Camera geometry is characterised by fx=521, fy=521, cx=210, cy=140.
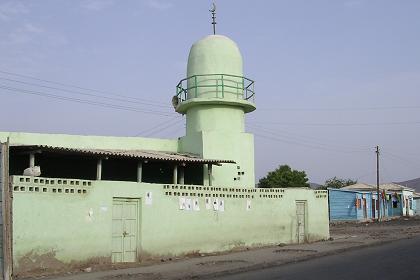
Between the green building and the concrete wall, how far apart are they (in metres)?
0.03

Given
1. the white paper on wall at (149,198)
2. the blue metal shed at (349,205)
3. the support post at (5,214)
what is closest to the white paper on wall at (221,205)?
the white paper on wall at (149,198)

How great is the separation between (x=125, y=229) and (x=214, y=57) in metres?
10.7

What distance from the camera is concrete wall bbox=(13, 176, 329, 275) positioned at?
13.3 metres

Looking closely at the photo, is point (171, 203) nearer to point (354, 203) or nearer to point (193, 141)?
point (193, 141)

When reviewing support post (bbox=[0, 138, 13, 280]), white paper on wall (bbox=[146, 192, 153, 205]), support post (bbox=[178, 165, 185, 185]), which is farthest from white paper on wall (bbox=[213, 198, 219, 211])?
support post (bbox=[0, 138, 13, 280])

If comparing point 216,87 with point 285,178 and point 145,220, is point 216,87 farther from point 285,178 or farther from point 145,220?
point 285,178

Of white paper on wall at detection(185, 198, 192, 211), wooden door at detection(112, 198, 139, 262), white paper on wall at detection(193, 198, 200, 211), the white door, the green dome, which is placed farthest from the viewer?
the green dome

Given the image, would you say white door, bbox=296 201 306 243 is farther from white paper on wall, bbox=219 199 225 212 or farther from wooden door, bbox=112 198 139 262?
wooden door, bbox=112 198 139 262

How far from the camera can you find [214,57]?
24031 mm

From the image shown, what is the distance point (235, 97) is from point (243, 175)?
3631 millimetres

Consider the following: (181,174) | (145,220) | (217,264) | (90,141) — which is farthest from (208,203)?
(90,141)

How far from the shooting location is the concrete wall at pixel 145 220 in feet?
43.7

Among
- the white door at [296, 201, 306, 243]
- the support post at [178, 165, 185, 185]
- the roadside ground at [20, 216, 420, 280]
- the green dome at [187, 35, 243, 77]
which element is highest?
the green dome at [187, 35, 243, 77]

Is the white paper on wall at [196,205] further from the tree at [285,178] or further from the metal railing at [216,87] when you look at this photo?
the tree at [285,178]
